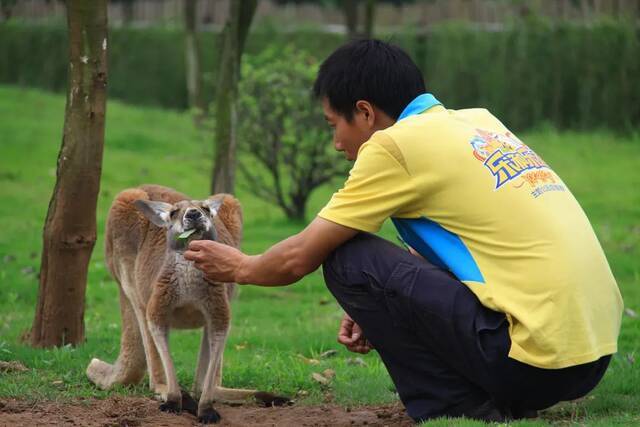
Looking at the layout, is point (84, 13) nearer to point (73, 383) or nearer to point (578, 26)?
point (73, 383)

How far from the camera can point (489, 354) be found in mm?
3785

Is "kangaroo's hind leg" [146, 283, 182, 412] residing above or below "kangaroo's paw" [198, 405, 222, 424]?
above

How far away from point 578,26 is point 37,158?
26.0 ft

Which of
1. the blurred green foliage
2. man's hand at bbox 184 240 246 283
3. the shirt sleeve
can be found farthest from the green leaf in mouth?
the blurred green foliage

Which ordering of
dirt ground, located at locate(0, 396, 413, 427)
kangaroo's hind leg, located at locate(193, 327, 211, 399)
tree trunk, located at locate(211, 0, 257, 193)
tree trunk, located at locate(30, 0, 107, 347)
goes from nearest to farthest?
1. dirt ground, located at locate(0, 396, 413, 427)
2. kangaroo's hind leg, located at locate(193, 327, 211, 399)
3. tree trunk, located at locate(30, 0, 107, 347)
4. tree trunk, located at locate(211, 0, 257, 193)

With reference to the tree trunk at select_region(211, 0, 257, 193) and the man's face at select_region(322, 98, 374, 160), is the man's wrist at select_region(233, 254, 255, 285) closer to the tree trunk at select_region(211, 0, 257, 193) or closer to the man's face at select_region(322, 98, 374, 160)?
the man's face at select_region(322, 98, 374, 160)

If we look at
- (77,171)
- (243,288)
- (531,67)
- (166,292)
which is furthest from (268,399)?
(531,67)

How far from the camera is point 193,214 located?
4.34m

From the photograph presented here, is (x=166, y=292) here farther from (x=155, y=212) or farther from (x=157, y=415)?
(x=157, y=415)

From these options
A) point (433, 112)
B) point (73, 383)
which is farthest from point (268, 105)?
point (433, 112)

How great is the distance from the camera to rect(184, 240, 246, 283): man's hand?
4.04 meters

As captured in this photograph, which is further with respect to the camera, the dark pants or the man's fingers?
the man's fingers

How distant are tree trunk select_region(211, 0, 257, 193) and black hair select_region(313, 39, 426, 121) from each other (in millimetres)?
3522

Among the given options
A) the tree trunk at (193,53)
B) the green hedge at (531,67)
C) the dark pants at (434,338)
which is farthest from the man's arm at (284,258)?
the tree trunk at (193,53)
